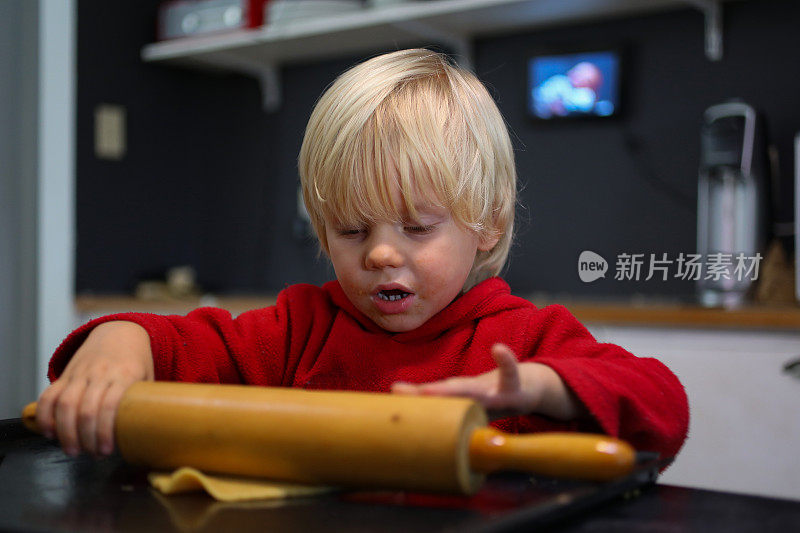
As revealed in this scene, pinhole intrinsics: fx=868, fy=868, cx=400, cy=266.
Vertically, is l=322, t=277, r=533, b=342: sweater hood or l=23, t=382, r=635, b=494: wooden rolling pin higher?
l=322, t=277, r=533, b=342: sweater hood

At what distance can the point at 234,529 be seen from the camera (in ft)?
1.49

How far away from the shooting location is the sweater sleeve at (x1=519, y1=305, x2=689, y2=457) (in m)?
0.62

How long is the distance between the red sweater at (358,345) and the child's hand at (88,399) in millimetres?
85

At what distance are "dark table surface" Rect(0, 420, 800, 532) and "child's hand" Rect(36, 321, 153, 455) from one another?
3 cm

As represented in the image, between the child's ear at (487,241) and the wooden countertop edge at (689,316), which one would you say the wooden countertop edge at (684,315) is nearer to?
the wooden countertop edge at (689,316)

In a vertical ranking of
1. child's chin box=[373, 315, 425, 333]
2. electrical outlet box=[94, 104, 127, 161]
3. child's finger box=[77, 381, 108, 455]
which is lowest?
child's finger box=[77, 381, 108, 455]

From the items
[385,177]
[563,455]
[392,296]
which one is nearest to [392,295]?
[392,296]

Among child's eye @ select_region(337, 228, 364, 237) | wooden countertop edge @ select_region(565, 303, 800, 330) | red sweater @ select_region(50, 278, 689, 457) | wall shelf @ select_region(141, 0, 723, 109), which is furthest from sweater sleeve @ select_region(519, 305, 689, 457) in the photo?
wall shelf @ select_region(141, 0, 723, 109)

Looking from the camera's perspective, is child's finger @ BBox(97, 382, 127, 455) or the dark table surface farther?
child's finger @ BBox(97, 382, 127, 455)

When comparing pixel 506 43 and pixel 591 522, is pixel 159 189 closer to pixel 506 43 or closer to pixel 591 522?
pixel 506 43

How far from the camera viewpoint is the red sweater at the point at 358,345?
76cm

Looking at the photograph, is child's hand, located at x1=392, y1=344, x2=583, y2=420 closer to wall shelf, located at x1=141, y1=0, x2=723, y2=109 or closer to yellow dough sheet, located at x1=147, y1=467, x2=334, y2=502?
yellow dough sheet, located at x1=147, y1=467, x2=334, y2=502

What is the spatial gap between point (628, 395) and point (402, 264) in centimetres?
25

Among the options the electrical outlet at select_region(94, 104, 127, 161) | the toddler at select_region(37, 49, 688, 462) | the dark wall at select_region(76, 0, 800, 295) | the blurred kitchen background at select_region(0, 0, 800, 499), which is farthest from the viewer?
the electrical outlet at select_region(94, 104, 127, 161)
